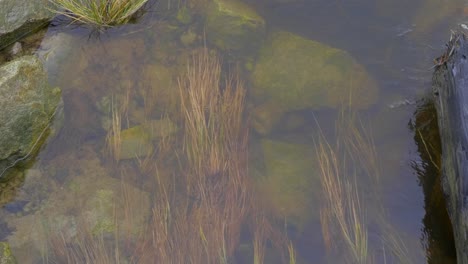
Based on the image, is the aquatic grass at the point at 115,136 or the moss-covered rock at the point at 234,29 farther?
the moss-covered rock at the point at 234,29

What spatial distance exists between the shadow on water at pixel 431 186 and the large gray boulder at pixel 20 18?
2994mm

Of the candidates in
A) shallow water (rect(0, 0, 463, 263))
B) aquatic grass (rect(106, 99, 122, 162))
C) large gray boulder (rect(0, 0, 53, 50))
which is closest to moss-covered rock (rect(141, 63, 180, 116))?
shallow water (rect(0, 0, 463, 263))

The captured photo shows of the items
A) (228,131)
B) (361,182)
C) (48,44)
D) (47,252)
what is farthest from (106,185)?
(361,182)

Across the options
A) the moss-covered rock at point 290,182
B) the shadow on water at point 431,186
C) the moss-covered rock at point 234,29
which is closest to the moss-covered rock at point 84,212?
the moss-covered rock at point 290,182

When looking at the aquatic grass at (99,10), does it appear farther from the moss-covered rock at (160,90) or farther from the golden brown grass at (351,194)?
the golden brown grass at (351,194)

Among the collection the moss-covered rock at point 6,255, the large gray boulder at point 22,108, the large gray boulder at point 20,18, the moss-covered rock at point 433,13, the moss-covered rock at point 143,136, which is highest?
the large gray boulder at point 20,18

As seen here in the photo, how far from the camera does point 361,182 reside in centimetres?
362

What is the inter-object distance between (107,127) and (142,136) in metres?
0.30

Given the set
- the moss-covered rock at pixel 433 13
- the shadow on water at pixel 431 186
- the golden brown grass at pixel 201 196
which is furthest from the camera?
the moss-covered rock at pixel 433 13

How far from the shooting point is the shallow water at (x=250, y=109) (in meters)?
3.51

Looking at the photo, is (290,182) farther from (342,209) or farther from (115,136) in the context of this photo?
(115,136)

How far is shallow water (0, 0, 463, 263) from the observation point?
3.51m

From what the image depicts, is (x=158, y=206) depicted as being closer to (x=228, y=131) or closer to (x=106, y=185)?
(x=106, y=185)

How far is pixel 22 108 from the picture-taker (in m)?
3.61
